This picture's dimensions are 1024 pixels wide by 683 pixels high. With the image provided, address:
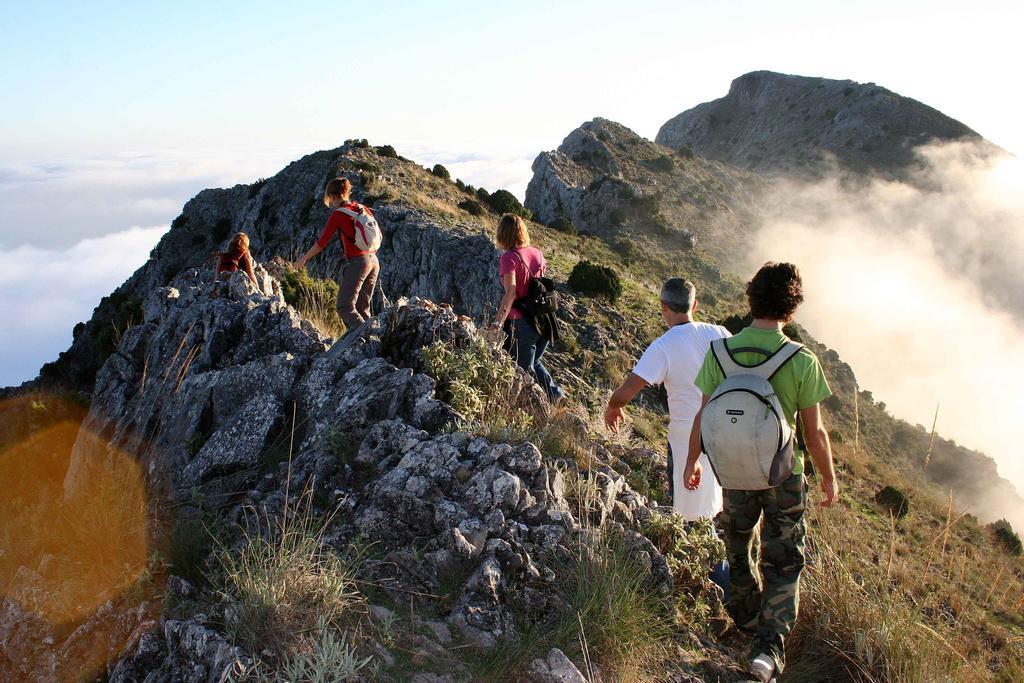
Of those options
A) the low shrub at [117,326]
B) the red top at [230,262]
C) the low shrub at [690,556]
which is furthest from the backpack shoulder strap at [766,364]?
the low shrub at [117,326]

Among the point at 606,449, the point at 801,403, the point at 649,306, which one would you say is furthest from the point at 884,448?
→ the point at 801,403

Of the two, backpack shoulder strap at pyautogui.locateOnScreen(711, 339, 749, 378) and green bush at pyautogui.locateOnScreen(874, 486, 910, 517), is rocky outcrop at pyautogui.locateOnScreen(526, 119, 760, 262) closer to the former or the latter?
green bush at pyautogui.locateOnScreen(874, 486, 910, 517)

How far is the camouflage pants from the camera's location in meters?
4.22

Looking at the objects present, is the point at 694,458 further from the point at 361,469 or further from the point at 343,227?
the point at 343,227

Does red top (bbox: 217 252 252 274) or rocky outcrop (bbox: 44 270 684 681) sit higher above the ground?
red top (bbox: 217 252 252 274)

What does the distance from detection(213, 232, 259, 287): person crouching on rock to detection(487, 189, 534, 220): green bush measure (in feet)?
95.3

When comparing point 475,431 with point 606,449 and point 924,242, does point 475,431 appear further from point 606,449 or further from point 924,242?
point 924,242

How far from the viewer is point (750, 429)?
12.9 feet

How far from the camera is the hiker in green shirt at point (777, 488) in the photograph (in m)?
4.07

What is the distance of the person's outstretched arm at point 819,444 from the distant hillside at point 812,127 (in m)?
82.1

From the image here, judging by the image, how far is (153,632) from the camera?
12.9 feet

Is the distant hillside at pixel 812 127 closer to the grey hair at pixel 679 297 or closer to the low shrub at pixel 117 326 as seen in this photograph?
the low shrub at pixel 117 326

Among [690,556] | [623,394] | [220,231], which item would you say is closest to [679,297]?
[623,394]

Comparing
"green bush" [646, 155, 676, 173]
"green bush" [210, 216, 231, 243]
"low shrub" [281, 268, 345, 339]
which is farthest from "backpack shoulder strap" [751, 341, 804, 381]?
"green bush" [646, 155, 676, 173]
